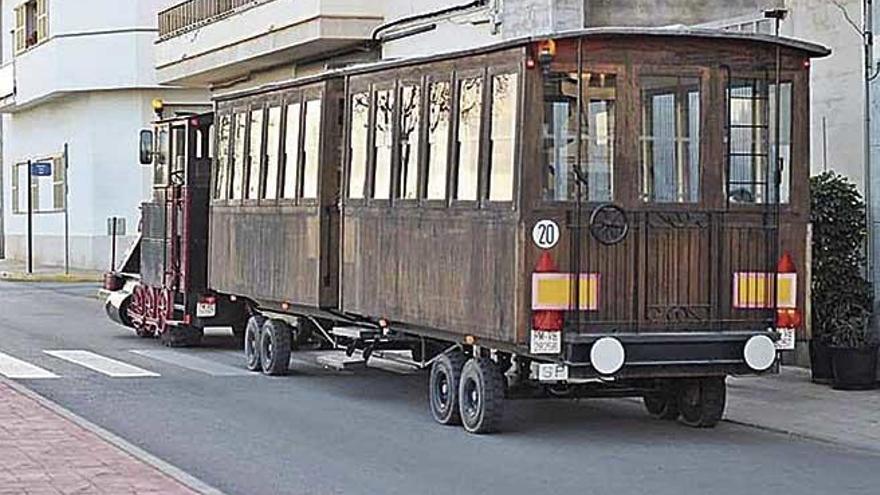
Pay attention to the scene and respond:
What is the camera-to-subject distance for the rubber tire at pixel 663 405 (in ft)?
49.1

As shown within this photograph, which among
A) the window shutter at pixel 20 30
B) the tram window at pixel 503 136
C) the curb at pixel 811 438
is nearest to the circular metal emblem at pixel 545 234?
the tram window at pixel 503 136

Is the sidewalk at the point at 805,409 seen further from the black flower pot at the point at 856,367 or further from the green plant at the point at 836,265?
the green plant at the point at 836,265

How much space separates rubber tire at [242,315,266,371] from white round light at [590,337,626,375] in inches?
268

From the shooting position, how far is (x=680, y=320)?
1344cm

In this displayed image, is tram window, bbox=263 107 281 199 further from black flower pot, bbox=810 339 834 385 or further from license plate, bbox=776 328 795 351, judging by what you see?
license plate, bbox=776 328 795 351

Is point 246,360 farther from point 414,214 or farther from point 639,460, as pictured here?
point 639,460

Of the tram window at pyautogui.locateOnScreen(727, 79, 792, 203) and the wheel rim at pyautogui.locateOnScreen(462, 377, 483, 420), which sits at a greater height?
the tram window at pyautogui.locateOnScreen(727, 79, 792, 203)

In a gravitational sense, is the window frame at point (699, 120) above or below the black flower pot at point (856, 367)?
above

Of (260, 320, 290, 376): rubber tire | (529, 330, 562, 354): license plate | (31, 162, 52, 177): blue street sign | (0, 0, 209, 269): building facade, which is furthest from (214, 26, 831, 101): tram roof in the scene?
(0, 0, 209, 269): building facade

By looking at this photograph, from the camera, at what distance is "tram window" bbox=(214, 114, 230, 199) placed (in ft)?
64.2

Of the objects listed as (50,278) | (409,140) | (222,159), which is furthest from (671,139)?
(50,278)

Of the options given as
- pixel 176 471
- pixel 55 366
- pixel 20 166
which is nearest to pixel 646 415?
pixel 176 471

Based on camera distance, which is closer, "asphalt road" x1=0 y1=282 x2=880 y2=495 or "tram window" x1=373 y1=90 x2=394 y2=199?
"asphalt road" x1=0 y1=282 x2=880 y2=495

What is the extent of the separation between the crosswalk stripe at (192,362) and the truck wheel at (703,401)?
6.03 metres
